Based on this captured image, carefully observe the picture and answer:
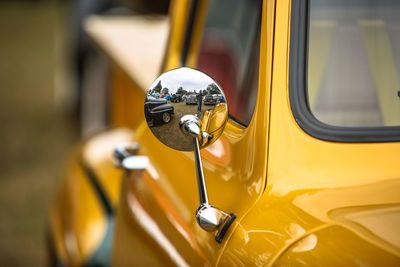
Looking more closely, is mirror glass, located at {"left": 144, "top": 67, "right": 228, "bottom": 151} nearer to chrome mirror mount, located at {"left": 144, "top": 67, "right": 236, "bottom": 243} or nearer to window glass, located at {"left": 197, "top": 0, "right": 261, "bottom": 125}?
chrome mirror mount, located at {"left": 144, "top": 67, "right": 236, "bottom": 243}

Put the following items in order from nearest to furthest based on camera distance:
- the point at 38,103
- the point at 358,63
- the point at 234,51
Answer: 1. the point at 358,63
2. the point at 234,51
3. the point at 38,103

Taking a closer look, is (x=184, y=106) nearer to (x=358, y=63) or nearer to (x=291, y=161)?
(x=291, y=161)

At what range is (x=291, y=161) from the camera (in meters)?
1.11

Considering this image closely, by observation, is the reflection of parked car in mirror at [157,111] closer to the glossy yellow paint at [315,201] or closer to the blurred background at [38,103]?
the glossy yellow paint at [315,201]

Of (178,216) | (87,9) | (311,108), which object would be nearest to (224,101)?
(311,108)

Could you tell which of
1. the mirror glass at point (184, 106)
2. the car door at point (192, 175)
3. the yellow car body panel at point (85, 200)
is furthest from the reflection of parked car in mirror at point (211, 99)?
the yellow car body panel at point (85, 200)

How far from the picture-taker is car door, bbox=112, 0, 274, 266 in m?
1.13

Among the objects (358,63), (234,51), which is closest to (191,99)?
(358,63)

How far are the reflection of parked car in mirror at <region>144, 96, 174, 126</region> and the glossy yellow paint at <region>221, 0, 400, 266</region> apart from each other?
208 mm

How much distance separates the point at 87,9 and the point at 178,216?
12.9ft

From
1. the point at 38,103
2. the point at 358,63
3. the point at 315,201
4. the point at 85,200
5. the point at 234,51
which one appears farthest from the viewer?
the point at 38,103

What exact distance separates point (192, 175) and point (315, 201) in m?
0.33

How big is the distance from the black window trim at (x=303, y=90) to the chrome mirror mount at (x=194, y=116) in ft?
0.53

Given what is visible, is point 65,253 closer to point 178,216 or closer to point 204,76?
point 178,216
